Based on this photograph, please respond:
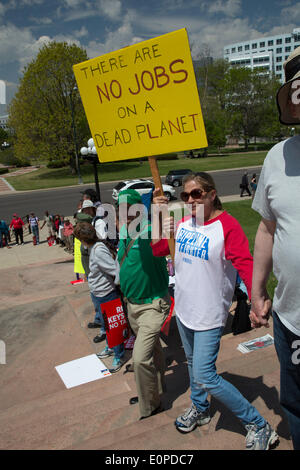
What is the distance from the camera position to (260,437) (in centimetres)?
227

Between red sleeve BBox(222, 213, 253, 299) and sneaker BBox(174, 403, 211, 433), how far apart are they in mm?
1003

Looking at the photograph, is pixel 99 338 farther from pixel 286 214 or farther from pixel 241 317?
pixel 286 214

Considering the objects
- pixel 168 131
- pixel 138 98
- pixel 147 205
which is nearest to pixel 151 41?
pixel 138 98

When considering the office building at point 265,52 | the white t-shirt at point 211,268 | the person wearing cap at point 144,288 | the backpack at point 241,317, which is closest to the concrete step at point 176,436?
the person wearing cap at point 144,288

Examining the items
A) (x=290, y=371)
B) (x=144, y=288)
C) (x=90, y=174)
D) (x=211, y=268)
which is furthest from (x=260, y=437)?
(x=90, y=174)

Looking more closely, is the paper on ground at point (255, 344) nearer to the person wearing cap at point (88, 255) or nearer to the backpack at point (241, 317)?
the backpack at point (241, 317)

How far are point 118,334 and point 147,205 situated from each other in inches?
66.4

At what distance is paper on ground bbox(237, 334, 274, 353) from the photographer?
12.4 ft

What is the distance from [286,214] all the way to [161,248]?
156 cm

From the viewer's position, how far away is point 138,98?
2.96 m

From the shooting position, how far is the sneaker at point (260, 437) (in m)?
2.25

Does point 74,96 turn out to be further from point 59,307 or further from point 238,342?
point 238,342
